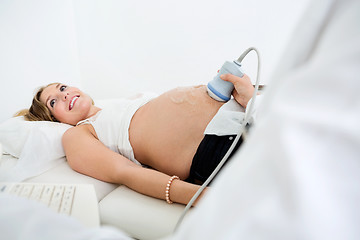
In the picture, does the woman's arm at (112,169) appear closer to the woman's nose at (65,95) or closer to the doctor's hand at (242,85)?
the woman's nose at (65,95)

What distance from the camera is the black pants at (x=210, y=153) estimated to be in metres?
0.93

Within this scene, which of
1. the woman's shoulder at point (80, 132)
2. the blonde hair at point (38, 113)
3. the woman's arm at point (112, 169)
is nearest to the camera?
the woman's arm at point (112, 169)

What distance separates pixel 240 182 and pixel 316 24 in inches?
7.0

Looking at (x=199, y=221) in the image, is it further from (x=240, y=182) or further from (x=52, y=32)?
(x=52, y=32)

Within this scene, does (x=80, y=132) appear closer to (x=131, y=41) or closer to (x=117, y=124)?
(x=117, y=124)

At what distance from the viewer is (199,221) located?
0.24 metres

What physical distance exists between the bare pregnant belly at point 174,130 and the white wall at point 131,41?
0.78 m

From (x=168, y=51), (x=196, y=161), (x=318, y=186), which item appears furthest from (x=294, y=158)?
(x=168, y=51)

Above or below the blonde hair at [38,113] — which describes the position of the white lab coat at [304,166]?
above

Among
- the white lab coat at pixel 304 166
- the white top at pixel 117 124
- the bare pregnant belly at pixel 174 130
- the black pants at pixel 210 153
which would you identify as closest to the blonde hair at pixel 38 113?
the white top at pixel 117 124

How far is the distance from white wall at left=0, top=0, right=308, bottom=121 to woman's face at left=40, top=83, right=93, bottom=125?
24cm

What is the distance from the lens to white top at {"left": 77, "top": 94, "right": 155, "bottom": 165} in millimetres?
1137

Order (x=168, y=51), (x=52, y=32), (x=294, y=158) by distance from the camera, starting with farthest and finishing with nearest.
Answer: (x=168, y=51) → (x=52, y=32) → (x=294, y=158)

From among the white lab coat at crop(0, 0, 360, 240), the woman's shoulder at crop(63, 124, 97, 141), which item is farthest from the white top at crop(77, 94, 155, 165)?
the white lab coat at crop(0, 0, 360, 240)
